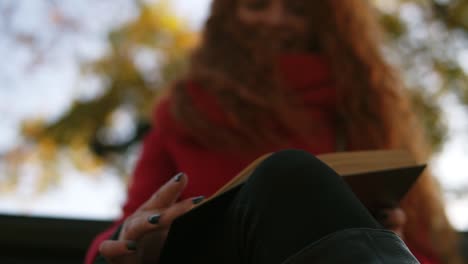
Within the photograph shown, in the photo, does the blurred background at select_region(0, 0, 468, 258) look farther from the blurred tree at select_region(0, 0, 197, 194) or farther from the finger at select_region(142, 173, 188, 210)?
the finger at select_region(142, 173, 188, 210)

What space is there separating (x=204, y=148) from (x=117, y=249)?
578 millimetres

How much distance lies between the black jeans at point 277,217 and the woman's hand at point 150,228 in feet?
0.13

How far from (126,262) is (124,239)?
0.03 meters

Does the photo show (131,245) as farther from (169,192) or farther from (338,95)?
(338,95)

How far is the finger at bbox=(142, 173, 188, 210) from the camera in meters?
0.79

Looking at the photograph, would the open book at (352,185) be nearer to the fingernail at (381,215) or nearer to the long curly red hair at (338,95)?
the fingernail at (381,215)

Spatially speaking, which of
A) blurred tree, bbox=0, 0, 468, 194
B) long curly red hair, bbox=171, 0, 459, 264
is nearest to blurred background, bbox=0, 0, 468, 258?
blurred tree, bbox=0, 0, 468, 194

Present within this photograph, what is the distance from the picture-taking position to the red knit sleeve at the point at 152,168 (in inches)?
48.9

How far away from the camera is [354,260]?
23.0 inches

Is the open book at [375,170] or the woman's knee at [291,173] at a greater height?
the woman's knee at [291,173]

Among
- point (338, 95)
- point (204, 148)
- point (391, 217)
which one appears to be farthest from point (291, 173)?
point (338, 95)

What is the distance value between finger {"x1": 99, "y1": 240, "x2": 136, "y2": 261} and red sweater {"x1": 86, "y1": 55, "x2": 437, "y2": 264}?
15.5 inches

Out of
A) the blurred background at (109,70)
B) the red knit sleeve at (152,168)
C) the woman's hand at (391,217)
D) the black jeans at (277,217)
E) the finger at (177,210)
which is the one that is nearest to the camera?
the black jeans at (277,217)

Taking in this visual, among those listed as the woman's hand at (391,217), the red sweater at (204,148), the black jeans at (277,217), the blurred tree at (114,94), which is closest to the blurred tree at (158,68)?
the blurred tree at (114,94)
